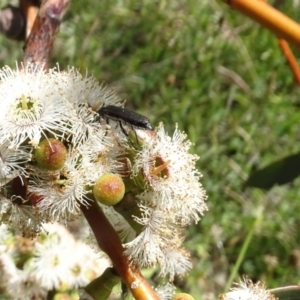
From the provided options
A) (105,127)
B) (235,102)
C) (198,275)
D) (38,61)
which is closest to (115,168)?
(105,127)

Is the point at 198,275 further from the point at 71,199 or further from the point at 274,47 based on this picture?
the point at 71,199

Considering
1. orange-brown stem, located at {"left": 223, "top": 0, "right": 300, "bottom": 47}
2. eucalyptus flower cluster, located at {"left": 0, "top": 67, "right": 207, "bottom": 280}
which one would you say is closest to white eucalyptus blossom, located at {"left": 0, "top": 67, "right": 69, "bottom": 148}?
eucalyptus flower cluster, located at {"left": 0, "top": 67, "right": 207, "bottom": 280}

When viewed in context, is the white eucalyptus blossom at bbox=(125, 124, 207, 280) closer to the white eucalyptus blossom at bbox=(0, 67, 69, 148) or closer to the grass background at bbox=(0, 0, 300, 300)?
the white eucalyptus blossom at bbox=(0, 67, 69, 148)

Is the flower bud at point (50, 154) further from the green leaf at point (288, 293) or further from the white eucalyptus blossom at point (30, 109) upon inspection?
the green leaf at point (288, 293)

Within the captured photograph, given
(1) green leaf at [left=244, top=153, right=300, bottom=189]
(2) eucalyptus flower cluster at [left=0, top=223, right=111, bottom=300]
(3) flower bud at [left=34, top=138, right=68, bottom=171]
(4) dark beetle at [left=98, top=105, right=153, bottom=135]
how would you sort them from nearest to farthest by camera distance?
(3) flower bud at [left=34, top=138, right=68, bottom=171]
(4) dark beetle at [left=98, top=105, right=153, bottom=135]
(2) eucalyptus flower cluster at [left=0, top=223, right=111, bottom=300]
(1) green leaf at [left=244, top=153, right=300, bottom=189]

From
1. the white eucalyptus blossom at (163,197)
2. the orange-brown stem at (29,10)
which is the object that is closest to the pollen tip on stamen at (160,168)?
the white eucalyptus blossom at (163,197)
